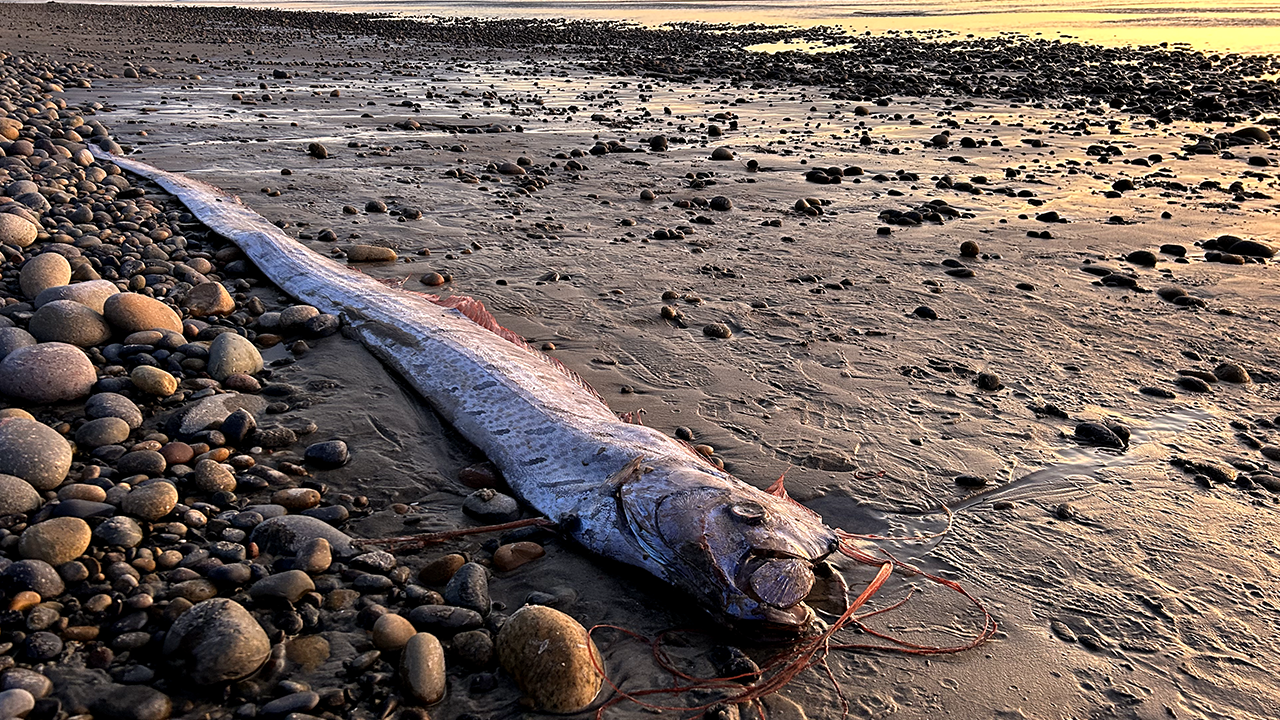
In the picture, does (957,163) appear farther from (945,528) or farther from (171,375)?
(171,375)

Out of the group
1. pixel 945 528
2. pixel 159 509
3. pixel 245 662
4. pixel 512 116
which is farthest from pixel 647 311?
pixel 512 116

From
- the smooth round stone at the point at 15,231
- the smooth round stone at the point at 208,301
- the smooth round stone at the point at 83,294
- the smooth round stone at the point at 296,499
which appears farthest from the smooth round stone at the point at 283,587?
the smooth round stone at the point at 15,231

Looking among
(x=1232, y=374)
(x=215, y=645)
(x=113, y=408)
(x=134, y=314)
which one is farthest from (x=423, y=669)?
(x=1232, y=374)

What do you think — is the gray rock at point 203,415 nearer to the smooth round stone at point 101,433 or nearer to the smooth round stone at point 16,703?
the smooth round stone at point 101,433

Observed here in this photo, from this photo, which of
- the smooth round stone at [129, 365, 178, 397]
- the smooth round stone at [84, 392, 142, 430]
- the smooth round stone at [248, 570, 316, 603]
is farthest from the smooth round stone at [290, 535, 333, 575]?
the smooth round stone at [129, 365, 178, 397]

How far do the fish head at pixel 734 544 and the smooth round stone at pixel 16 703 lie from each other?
2069mm

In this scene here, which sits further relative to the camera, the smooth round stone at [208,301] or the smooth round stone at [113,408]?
the smooth round stone at [208,301]

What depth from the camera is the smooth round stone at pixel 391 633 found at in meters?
2.99

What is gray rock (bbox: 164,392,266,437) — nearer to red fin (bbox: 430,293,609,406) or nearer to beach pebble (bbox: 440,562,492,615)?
red fin (bbox: 430,293,609,406)

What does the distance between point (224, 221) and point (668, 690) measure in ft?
21.4

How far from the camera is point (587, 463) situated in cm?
404

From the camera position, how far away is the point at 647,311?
6465 mm

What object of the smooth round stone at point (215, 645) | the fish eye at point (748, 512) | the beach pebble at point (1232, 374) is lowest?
the beach pebble at point (1232, 374)

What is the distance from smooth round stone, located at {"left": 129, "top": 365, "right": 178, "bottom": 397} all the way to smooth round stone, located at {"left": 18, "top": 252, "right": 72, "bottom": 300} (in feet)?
5.48
